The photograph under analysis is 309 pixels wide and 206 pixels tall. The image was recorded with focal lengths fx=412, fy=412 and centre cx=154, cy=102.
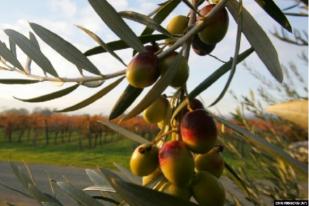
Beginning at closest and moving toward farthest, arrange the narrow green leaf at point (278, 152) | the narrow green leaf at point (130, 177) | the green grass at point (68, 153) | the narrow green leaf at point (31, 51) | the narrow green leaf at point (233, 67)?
the narrow green leaf at point (278, 152) < the narrow green leaf at point (233, 67) < the narrow green leaf at point (31, 51) < the narrow green leaf at point (130, 177) < the green grass at point (68, 153)

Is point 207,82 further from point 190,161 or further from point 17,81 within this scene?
point 17,81

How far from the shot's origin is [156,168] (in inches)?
15.1

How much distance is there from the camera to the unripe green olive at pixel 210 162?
373 millimetres

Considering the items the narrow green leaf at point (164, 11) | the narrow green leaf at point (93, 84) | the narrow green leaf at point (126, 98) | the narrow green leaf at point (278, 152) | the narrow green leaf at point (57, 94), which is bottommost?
the narrow green leaf at point (278, 152)

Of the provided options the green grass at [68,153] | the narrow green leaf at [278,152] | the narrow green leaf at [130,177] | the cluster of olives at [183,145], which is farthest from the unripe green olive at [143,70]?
the green grass at [68,153]

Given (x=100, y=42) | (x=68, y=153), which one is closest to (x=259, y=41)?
(x=100, y=42)

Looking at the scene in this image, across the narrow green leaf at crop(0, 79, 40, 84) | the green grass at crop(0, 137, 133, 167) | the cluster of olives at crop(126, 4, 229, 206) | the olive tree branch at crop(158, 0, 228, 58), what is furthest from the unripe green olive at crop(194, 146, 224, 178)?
the green grass at crop(0, 137, 133, 167)

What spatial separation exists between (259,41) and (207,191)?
140 millimetres

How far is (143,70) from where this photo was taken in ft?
1.10

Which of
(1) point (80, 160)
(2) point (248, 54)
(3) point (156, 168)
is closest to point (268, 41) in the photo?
(2) point (248, 54)

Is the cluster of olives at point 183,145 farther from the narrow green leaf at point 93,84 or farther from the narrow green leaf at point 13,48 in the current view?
the narrow green leaf at point 13,48

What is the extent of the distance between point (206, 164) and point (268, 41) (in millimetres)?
123

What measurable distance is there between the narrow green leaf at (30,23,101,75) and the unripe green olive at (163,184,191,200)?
0.42 ft

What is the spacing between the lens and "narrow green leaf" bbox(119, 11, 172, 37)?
0.36 meters
